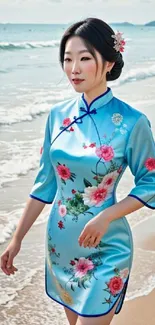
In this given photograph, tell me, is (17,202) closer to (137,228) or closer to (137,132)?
(137,228)

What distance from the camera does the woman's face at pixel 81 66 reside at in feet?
7.20

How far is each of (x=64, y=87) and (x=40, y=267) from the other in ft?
41.4

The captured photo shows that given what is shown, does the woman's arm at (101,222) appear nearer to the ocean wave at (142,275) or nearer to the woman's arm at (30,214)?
the woman's arm at (30,214)

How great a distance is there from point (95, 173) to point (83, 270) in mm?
332

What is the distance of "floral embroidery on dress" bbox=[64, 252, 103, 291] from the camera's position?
2.22 meters

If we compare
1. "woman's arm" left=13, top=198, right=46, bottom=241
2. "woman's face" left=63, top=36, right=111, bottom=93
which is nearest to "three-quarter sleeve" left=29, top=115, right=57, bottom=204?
"woman's arm" left=13, top=198, right=46, bottom=241

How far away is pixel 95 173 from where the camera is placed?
2.19m

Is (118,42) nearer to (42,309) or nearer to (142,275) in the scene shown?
(42,309)

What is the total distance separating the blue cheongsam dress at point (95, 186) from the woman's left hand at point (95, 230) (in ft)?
0.28

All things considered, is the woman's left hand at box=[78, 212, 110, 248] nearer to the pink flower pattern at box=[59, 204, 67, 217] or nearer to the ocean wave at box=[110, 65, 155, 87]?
the pink flower pattern at box=[59, 204, 67, 217]

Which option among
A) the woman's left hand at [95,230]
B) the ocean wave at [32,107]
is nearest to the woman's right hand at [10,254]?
the woman's left hand at [95,230]

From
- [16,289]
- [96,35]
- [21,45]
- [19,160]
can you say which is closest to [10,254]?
[96,35]

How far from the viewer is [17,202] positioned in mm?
5766

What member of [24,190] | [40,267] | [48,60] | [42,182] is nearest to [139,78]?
[48,60]
